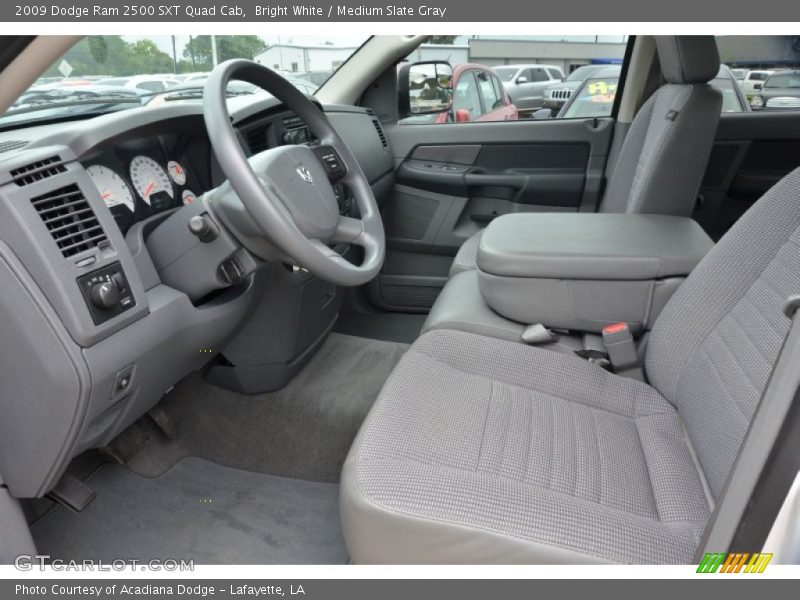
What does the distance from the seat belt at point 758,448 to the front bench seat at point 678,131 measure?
45.9 inches

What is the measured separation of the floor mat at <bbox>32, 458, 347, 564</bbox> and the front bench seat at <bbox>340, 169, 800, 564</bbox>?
56cm

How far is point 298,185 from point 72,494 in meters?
0.96

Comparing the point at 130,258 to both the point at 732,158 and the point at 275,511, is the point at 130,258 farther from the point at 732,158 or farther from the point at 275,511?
the point at 732,158

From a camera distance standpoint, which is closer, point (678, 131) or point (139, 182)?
point (139, 182)

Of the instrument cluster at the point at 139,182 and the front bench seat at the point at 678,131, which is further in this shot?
the front bench seat at the point at 678,131

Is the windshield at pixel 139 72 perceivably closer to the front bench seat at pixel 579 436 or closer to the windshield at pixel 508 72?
the front bench seat at pixel 579 436

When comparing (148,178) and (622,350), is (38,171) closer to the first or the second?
(148,178)

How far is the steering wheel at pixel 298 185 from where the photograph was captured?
117 centimetres

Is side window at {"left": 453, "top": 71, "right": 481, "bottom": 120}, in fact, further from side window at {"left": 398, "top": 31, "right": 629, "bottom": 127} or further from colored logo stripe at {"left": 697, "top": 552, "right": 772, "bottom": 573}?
colored logo stripe at {"left": 697, "top": 552, "right": 772, "bottom": 573}

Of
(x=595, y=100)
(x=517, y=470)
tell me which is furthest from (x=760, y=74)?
(x=517, y=470)

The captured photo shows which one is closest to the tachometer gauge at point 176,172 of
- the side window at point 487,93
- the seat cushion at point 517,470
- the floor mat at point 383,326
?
the seat cushion at point 517,470

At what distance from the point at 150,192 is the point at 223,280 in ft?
0.89

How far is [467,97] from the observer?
2.89m

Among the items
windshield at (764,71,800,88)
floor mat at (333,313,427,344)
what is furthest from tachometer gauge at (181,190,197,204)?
windshield at (764,71,800,88)
